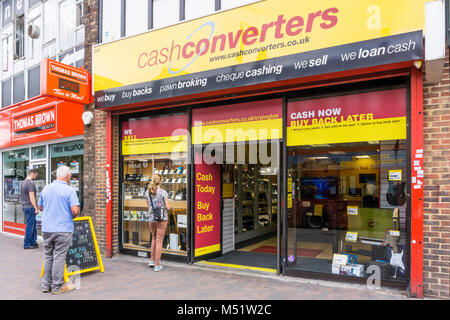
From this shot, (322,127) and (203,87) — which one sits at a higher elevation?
(203,87)

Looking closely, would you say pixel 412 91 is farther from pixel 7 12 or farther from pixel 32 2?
pixel 7 12

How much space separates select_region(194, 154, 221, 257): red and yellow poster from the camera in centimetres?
702

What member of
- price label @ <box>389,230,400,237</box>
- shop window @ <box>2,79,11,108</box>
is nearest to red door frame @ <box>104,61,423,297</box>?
price label @ <box>389,230,400,237</box>

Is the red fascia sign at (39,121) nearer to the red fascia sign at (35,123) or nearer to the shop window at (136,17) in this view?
the red fascia sign at (35,123)

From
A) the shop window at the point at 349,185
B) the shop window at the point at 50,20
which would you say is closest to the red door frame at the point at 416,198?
the shop window at the point at 349,185

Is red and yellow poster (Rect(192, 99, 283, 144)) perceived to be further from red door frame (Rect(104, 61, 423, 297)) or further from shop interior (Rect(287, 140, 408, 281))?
shop interior (Rect(287, 140, 408, 281))

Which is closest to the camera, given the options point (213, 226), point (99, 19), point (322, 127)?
point (322, 127)

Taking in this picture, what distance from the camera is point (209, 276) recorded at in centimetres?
599

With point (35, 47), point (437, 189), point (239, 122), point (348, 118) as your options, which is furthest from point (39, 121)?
point (437, 189)

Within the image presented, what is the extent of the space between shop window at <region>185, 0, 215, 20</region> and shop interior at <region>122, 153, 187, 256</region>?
2.80 meters

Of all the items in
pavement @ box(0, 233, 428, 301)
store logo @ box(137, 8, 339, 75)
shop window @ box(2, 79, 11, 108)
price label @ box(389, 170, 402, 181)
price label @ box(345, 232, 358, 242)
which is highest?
shop window @ box(2, 79, 11, 108)

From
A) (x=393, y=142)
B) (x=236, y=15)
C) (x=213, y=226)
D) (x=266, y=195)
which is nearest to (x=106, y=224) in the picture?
(x=213, y=226)

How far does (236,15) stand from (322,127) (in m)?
2.45

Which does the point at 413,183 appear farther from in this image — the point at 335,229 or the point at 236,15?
the point at 236,15
